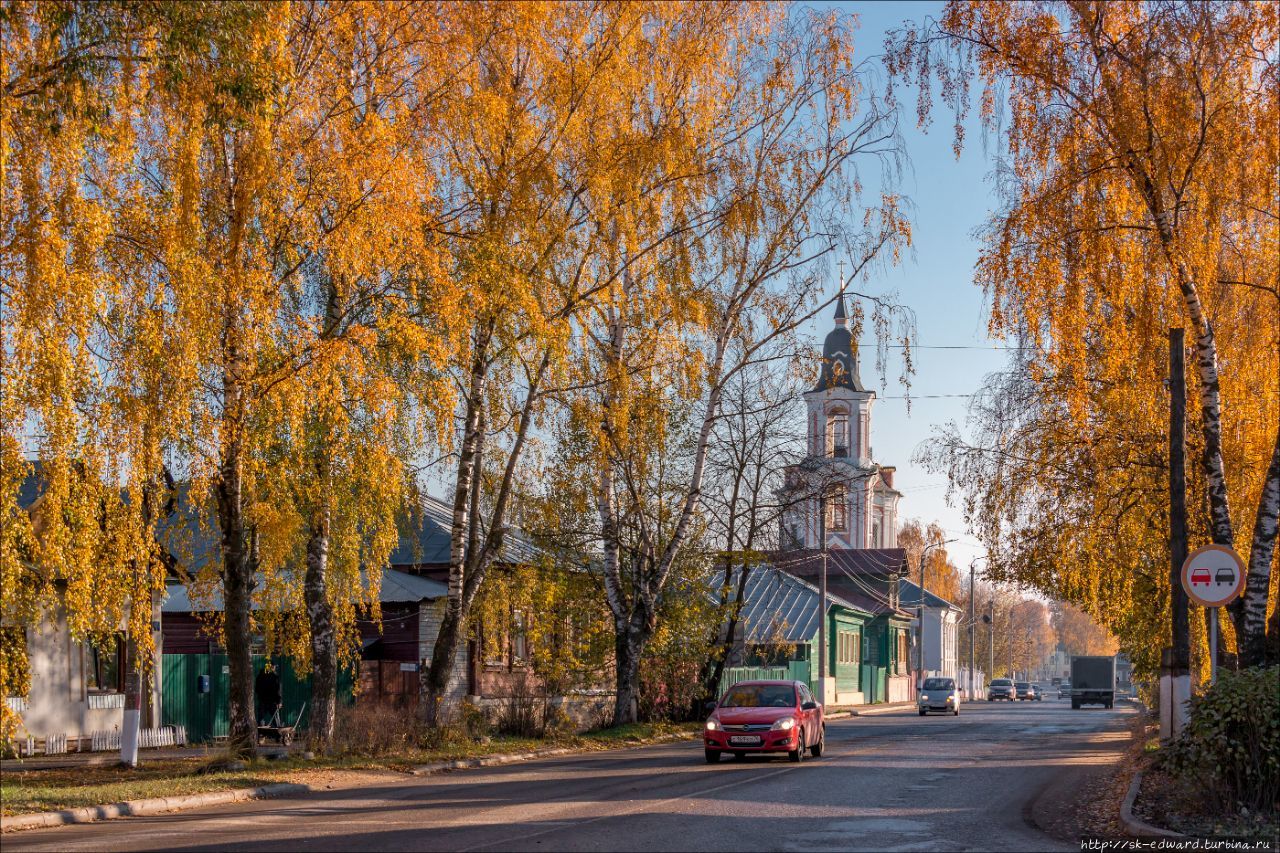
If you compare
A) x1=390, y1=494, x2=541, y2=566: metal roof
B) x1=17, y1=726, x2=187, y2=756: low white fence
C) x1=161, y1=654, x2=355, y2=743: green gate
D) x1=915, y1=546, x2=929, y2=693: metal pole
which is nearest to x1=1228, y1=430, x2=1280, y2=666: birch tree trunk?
x1=17, y1=726, x2=187, y2=756: low white fence

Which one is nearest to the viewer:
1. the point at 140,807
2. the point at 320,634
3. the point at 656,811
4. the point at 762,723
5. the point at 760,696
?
the point at 656,811

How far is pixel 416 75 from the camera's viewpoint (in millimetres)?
21656

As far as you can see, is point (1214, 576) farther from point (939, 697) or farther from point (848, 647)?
point (848, 647)

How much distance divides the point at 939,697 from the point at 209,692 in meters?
33.4

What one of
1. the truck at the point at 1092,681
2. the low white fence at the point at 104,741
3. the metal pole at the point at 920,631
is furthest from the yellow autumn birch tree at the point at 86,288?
the truck at the point at 1092,681

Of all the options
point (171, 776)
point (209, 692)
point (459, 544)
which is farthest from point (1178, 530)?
point (209, 692)

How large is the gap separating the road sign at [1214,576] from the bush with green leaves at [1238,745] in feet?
5.16

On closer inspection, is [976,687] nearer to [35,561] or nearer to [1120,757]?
[1120,757]

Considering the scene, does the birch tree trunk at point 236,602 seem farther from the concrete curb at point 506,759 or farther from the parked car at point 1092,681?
the parked car at point 1092,681

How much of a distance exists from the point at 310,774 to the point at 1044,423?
14.7 m

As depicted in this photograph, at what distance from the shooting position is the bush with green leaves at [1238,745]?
13.4 meters

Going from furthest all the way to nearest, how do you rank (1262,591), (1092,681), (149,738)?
1. (1092,681)
2. (149,738)
3. (1262,591)

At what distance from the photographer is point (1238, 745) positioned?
13484 millimetres

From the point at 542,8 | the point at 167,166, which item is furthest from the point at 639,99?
the point at 167,166
